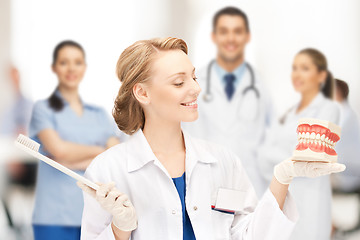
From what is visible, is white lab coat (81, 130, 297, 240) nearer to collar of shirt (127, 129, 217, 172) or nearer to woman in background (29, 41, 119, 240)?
collar of shirt (127, 129, 217, 172)

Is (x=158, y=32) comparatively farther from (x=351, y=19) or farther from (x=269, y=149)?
(x=351, y=19)

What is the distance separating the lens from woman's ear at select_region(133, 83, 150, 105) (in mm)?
1651

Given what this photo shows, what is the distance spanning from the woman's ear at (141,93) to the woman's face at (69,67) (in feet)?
6.29

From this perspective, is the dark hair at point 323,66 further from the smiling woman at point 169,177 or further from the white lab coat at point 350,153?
the smiling woman at point 169,177

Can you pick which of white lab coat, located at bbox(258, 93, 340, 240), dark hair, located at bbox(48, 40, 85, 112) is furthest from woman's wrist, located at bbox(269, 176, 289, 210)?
dark hair, located at bbox(48, 40, 85, 112)

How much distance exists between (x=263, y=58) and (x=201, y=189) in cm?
200

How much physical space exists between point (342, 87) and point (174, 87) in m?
2.09

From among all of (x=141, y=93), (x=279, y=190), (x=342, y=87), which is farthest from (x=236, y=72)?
(x=279, y=190)

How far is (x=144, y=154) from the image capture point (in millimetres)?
1620

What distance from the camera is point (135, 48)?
1.64 metres

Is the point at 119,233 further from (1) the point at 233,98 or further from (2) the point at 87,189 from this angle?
(1) the point at 233,98

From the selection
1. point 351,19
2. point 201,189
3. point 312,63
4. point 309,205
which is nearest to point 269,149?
point 309,205

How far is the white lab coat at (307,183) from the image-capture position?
323cm

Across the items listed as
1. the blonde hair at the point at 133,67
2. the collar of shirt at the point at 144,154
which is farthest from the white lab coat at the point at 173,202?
the blonde hair at the point at 133,67
